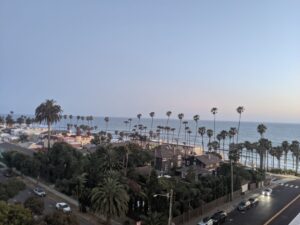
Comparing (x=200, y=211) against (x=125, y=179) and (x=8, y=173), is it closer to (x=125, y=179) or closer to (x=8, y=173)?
A: (x=125, y=179)

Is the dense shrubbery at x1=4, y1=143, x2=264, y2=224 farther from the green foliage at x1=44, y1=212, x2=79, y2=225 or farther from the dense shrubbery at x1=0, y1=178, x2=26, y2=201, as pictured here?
the green foliage at x1=44, y1=212, x2=79, y2=225

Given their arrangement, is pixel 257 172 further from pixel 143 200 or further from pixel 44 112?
pixel 44 112

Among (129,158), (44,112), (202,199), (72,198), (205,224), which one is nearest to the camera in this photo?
(205,224)

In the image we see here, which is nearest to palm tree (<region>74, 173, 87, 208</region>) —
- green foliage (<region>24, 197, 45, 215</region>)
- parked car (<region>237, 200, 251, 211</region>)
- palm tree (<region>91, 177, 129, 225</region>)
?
palm tree (<region>91, 177, 129, 225</region>)

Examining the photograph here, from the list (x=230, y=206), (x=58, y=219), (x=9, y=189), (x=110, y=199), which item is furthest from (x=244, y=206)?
(x=9, y=189)

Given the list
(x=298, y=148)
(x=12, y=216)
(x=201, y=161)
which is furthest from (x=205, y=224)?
(x=298, y=148)

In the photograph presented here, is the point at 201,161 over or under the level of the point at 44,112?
under
